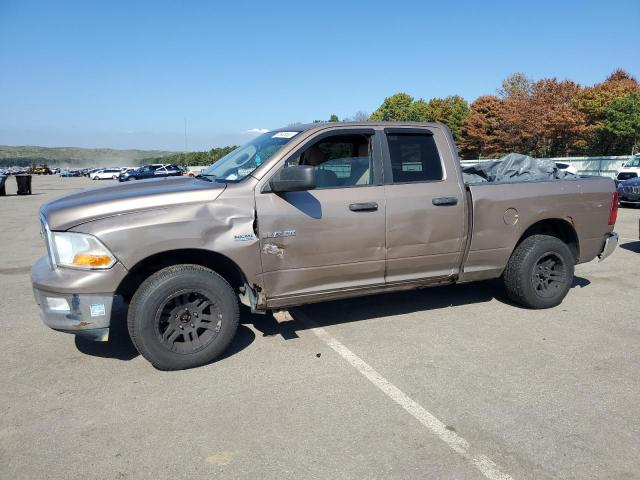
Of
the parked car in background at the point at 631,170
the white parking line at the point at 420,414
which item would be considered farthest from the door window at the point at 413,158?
the parked car in background at the point at 631,170

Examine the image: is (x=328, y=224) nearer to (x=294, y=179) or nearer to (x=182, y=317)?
(x=294, y=179)

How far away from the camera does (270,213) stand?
13.1 feet

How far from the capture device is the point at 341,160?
445 centimetres

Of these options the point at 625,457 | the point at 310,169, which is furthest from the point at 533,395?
the point at 310,169

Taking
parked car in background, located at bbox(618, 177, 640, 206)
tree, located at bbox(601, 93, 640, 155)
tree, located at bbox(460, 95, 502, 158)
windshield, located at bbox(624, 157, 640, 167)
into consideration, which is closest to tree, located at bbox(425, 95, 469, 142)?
tree, located at bbox(460, 95, 502, 158)

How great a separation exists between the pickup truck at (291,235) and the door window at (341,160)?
1cm

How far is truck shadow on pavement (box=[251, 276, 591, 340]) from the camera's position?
4953 millimetres

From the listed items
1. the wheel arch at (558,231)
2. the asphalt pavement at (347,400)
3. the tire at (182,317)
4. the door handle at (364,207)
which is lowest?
the asphalt pavement at (347,400)

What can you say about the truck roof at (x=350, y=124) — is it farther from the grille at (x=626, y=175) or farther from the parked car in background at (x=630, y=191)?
the grille at (x=626, y=175)

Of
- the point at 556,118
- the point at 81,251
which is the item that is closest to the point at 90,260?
the point at 81,251

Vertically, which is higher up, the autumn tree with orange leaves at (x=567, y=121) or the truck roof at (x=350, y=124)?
the autumn tree with orange leaves at (x=567, y=121)

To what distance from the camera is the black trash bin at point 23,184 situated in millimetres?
27594

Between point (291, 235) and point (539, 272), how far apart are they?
292 centimetres

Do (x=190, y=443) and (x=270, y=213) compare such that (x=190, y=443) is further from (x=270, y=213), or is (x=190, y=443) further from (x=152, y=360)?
(x=270, y=213)
